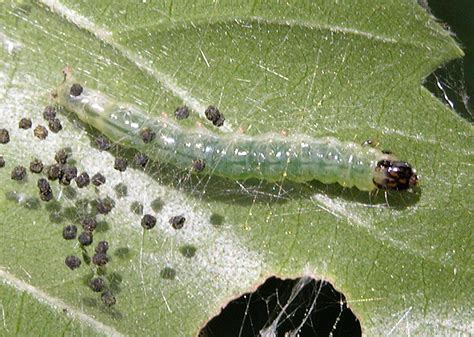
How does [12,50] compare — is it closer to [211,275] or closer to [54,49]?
[54,49]

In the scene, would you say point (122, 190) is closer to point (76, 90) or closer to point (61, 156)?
point (61, 156)

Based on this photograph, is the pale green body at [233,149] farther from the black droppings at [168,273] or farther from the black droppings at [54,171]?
the black droppings at [168,273]

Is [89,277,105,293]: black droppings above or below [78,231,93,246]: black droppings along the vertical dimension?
below

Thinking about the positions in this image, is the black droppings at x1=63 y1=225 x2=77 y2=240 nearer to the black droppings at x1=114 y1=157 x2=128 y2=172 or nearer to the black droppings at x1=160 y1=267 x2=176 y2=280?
the black droppings at x1=114 y1=157 x2=128 y2=172

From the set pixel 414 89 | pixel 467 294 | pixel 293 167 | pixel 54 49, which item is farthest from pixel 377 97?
pixel 54 49

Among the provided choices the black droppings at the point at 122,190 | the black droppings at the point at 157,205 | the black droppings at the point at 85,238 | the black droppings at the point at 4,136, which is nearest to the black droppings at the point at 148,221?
the black droppings at the point at 157,205

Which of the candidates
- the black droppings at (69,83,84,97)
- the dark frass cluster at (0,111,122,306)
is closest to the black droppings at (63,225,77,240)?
the dark frass cluster at (0,111,122,306)

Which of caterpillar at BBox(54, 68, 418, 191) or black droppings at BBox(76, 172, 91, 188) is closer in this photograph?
caterpillar at BBox(54, 68, 418, 191)
